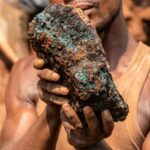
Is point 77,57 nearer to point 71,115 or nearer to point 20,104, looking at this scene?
point 71,115

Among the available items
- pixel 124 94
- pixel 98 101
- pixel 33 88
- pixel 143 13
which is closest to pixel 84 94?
pixel 98 101

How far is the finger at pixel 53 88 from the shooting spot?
2172 mm

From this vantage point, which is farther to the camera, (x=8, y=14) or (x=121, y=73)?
(x=8, y=14)

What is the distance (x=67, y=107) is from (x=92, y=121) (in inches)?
3.4

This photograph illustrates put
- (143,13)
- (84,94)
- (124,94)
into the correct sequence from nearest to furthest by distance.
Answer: (84,94)
(124,94)
(143,13)

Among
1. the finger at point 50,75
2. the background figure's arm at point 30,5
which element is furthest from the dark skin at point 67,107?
the background figure's arm at point 30,5

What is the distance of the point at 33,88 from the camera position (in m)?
2.92

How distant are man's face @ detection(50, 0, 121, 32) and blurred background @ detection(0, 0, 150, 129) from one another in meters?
1.54

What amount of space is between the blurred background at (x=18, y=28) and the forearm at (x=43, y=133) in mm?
1752

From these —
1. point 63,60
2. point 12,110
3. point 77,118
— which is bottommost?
point 12,110

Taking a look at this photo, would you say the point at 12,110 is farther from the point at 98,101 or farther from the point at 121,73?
the point at 98,101

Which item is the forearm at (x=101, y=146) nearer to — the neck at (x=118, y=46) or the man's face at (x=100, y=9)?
the neck at (x=118, y=46)

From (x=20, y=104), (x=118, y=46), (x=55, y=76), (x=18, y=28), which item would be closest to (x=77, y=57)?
(x=55, y=76)

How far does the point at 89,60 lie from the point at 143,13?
2.21 meters
